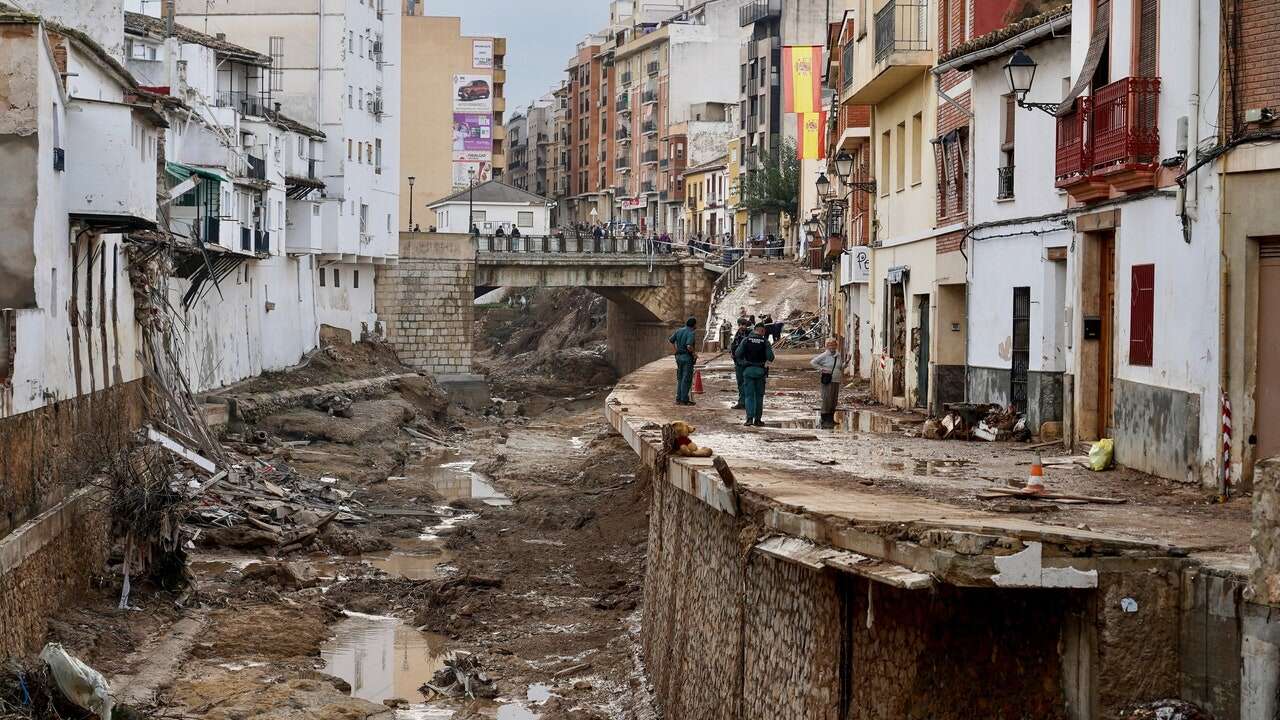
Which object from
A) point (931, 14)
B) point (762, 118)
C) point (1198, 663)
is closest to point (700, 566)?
point (1198, 663)

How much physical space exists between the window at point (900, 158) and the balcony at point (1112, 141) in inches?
453

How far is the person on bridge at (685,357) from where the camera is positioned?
83.3 ft

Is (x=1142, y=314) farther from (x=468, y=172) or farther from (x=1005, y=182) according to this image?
(x=468, y=172)

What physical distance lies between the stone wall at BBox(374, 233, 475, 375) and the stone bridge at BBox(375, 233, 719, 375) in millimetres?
39

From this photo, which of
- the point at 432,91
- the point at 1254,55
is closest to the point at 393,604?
the point at 1254,55

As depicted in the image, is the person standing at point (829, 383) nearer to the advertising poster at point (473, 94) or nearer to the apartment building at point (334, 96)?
the apartment building at point (334, 96)

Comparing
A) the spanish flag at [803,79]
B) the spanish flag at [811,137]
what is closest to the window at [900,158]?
Result: the spanish flag at [803,79]

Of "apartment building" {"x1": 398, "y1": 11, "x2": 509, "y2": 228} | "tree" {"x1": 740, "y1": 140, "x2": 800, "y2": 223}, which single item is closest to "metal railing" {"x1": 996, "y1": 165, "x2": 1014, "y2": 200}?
"tree" {"x1": 740, "y1": 140, "x2": 800, "y2": 223}

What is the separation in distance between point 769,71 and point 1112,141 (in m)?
73.8

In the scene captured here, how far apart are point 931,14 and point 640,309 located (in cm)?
4329

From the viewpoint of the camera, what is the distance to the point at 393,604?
23.8m

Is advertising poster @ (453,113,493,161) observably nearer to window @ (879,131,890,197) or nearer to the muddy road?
the muddy road

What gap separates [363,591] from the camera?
24391mm

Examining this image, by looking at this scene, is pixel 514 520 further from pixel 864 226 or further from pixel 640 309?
pixel 640 309
